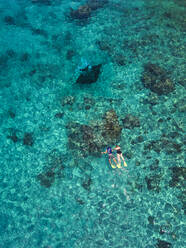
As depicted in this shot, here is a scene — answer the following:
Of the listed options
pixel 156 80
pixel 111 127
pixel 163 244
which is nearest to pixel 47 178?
pixel 111 127

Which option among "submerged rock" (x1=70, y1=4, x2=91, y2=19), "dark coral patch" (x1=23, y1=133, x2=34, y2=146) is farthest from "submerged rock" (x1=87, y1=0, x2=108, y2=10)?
"dark coral patch" (x1=23, y1=133, x2=34, y2=146)

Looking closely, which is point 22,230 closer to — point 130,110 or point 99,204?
point 99,204

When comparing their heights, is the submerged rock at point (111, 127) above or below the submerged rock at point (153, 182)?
above

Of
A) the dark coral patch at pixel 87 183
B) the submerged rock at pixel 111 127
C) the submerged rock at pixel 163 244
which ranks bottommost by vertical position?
the submerged rock at pixel 163 244

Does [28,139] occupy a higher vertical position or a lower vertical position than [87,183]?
higher

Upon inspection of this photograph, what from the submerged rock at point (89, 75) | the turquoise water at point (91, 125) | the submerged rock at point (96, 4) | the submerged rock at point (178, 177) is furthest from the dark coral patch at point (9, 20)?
the submerged rock at point (178, 177)

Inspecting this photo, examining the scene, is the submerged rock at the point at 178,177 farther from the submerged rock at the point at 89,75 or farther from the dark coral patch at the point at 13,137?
the dark coral patch at the point at 13,137

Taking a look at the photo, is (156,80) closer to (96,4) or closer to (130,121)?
(130,121)
